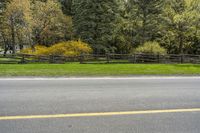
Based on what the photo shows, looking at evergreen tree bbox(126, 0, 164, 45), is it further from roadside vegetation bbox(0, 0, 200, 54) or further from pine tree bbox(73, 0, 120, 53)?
pine tree bbox(73, 0, 120, 53)

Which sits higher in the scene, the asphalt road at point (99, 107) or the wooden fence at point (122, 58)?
the wooden fence at point (122, 58)

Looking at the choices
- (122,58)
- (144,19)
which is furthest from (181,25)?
(122,58)

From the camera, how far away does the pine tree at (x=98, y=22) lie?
118 ft

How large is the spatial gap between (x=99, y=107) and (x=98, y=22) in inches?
1172

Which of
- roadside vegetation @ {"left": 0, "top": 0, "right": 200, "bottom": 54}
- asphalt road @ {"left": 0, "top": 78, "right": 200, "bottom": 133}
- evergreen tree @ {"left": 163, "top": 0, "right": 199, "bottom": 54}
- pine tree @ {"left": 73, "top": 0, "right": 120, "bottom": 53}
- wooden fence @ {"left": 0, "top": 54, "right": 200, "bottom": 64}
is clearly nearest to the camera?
asphalt road @ {"left": 0, "top": 78, "right": 200, "bottom": 133}

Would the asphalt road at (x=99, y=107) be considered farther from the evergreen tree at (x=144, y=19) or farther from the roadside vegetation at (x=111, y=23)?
the evergreen tree at (x=144, y=19)

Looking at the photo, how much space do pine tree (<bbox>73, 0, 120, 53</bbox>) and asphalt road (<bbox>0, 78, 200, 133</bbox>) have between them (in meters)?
25.9

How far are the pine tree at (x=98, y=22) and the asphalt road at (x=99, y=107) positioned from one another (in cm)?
2594

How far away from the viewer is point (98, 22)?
36.3m

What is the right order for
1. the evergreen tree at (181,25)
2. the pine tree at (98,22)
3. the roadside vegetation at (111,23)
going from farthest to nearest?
the pine tree at (98,22) < the roadside vegetation at (111,23) < the evergreen tree at (181,25)

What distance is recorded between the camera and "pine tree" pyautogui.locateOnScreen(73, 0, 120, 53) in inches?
1415

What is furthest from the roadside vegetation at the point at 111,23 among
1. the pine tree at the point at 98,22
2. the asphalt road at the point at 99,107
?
the asphalt road at the point at 99,107

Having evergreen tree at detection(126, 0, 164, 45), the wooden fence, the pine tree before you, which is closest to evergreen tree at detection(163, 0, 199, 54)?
evergreen tree at detection(126, 0, 164, 45)

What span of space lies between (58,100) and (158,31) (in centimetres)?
2956
